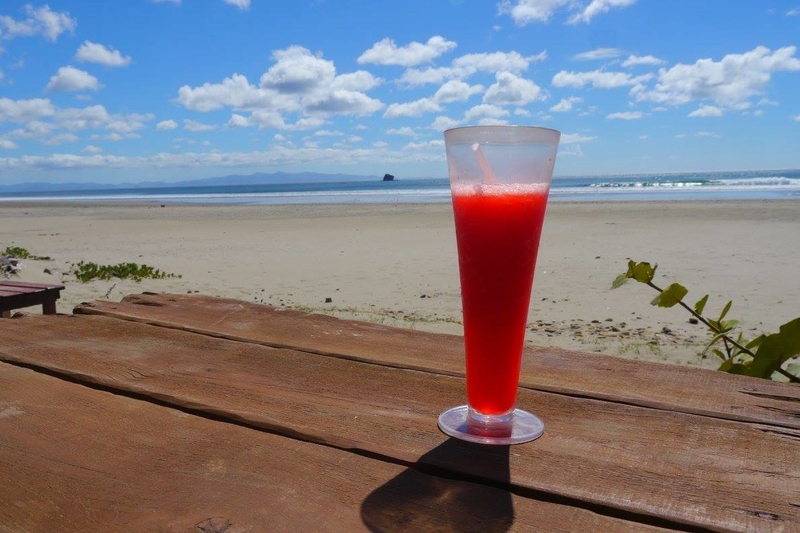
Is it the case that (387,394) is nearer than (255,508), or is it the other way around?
(255,508)

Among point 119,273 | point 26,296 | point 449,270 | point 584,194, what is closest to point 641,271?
point 26,296

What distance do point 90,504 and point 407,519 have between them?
0.38 metres

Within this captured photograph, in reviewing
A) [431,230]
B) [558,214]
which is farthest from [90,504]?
[558,214]

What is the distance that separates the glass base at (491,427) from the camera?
95cm

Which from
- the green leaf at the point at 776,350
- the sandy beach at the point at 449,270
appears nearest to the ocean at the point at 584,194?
the sandy beach at the point at 449,270

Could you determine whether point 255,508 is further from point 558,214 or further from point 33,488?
point 558,214

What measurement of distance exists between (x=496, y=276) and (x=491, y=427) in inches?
9.1

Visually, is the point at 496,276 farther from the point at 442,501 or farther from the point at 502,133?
the point at 442,501

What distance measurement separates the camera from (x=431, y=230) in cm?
1415

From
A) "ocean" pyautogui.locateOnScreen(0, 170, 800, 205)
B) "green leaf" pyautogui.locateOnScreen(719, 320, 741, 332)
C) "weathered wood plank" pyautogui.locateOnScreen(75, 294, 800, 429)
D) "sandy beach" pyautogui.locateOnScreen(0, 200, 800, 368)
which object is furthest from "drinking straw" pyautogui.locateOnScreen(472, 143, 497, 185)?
"ocean" pyautogui.locateOnScreen(0, 170, 800, 205)

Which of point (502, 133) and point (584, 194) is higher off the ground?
point (502, 133)

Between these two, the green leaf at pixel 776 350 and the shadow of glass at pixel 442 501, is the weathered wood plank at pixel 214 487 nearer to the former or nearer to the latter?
the shadow of glass at pixel 442 501

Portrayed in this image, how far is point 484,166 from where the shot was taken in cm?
93

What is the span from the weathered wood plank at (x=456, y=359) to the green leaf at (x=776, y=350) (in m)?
0.14
